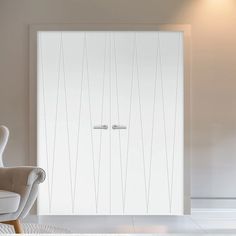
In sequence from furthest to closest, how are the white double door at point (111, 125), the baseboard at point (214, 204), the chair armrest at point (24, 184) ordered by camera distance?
the white double door at point (111, 125) < the baseboard at point (214, 204) < the chair armrest at point (24, 184)

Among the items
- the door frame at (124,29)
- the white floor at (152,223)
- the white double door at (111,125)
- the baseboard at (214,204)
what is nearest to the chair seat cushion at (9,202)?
the white floor at (152,223)

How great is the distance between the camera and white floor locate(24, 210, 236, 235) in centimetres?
405

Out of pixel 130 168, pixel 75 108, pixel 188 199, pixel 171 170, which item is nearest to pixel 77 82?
pixel 75 108

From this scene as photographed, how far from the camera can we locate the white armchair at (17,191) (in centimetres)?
341

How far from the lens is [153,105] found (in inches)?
194

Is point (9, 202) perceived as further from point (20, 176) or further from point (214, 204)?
point (214, 204)

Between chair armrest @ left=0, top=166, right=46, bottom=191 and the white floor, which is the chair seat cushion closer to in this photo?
chair armrest @ left=0, top=166, right=46, bottom=191

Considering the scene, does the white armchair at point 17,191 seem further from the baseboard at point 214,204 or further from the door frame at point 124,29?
the baseboard at point 214,204

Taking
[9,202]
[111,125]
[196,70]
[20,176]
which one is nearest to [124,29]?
[196,70]

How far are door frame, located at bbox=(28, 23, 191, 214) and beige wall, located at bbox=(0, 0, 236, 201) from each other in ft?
0.19

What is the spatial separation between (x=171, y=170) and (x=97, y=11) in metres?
1.93

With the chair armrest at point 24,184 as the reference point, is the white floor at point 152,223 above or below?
below

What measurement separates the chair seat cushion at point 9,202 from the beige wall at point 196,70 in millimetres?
1304

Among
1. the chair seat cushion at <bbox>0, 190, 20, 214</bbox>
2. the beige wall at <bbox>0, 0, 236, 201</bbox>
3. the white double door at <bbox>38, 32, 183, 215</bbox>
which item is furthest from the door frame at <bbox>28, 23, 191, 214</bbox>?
the chair seat cushion at <bbox>0, 190, 20, 214</bbox>
